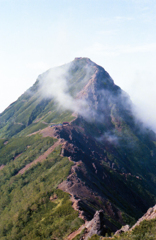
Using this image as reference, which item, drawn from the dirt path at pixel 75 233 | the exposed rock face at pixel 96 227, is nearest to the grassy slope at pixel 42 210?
the dirt path at pixel 75 233

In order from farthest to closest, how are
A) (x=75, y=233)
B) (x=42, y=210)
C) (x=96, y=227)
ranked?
(x=42, y=210), (x=75, y=233), (x=96, y=227)

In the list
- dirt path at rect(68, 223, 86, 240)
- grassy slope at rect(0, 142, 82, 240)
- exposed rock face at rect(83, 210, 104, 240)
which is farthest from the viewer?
grassy slope at rect(0, 142, 82, 240)

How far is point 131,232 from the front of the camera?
7231 centimetres

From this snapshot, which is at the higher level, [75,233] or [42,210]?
[75,233]

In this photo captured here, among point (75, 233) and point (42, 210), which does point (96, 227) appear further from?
point (42, 210)

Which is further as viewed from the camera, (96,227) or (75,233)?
(75,233)

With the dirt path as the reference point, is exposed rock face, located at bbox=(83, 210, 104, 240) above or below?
above

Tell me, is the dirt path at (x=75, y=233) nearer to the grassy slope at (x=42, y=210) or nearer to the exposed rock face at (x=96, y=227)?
the grassy slope at (x=42, y=210)

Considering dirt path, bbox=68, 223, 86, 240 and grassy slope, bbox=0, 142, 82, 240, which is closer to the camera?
dirt path, bbox=68, 223, 86, 240

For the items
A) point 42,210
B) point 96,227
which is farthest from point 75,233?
point 42,210

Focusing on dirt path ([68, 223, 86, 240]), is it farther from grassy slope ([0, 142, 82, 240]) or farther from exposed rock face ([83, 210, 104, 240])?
exposed rock face ([83, 210, 104, 240])

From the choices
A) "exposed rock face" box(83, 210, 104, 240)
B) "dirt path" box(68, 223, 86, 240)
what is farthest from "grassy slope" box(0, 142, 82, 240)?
"exposed rock face" box(83, 210, 104, 240)

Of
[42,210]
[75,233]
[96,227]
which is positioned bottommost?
[42,210]

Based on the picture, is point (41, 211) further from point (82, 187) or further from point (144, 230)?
point (144, 230)
